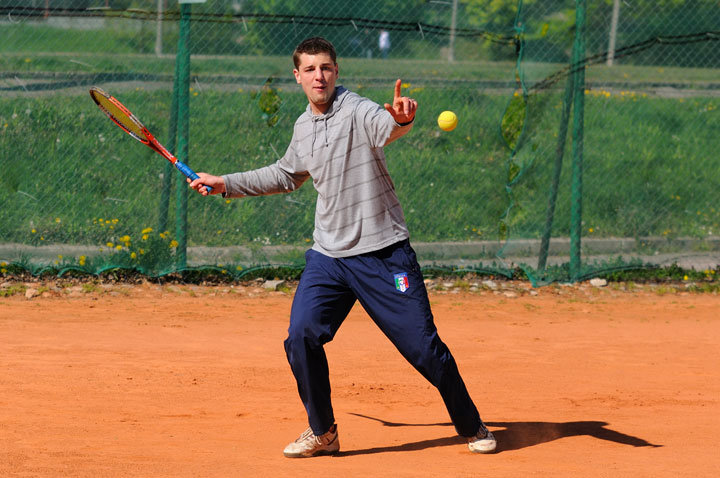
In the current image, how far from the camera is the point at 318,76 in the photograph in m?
4.28

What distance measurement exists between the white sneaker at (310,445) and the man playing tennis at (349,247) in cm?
15

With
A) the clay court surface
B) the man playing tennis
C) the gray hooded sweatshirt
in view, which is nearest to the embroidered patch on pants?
the man playing tennis

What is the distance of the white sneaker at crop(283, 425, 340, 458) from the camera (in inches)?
178

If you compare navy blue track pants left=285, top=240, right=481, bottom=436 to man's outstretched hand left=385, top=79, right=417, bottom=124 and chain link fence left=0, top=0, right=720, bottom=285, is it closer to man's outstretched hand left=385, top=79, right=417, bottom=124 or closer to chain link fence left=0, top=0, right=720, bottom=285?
man's outstretched hand left=385, top=79, right=417, bottom=124

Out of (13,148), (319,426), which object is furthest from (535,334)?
(13,148)

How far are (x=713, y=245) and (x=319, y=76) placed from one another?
7.01 metres

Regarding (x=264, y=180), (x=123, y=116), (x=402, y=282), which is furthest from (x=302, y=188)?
(x=402, y=282)

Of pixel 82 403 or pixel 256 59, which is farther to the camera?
pixel 256 59

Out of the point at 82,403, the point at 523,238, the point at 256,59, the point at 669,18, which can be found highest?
the point at 669,18

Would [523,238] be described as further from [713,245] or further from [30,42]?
[30,42]

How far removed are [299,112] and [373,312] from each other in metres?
5.25

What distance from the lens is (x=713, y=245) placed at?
33.1ft

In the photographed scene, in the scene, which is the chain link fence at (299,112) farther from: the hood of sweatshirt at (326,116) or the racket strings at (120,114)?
the hood of sweatshirt at (326,116)

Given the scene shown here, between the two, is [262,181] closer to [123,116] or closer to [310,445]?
[123,116]
